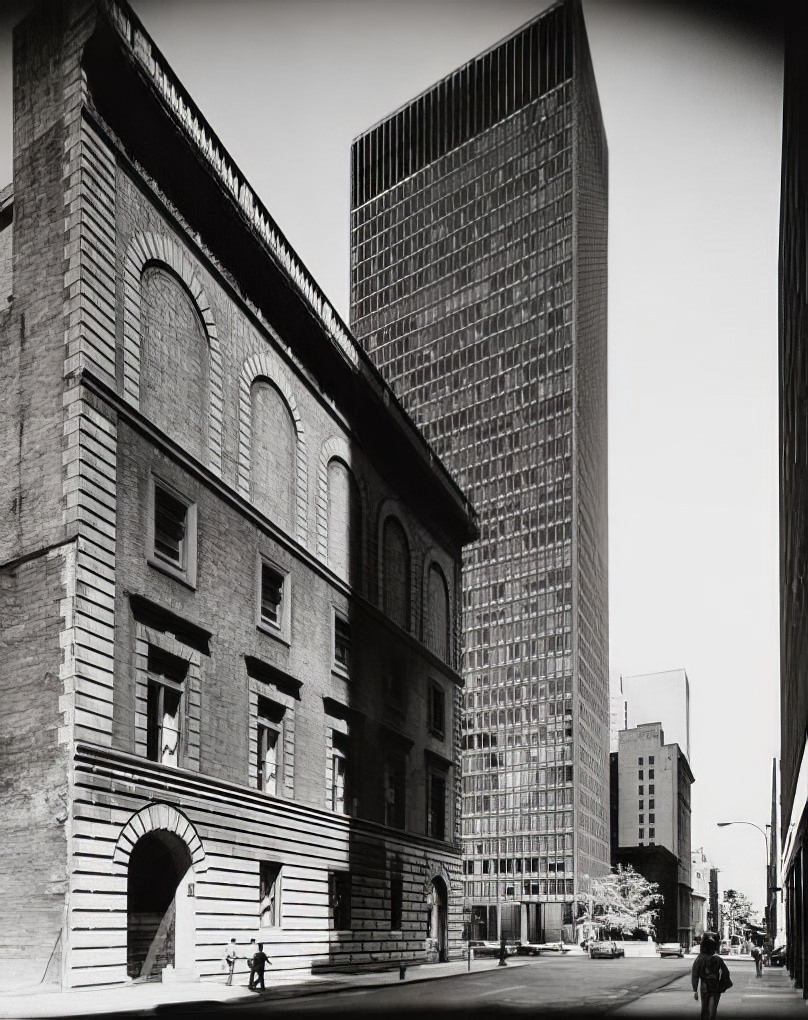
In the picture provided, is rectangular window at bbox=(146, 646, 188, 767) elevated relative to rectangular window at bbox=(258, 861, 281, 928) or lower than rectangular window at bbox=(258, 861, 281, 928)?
elevated

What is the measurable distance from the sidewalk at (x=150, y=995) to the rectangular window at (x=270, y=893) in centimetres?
165

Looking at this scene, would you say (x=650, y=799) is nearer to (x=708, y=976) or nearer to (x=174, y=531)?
(x=174, y=531)

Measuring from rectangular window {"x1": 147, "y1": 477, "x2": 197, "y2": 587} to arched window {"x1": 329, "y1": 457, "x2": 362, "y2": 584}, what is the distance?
8660 mm

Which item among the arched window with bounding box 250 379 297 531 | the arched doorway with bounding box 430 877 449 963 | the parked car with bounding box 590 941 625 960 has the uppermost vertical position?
the arched window with bounding box 250 379 297 531

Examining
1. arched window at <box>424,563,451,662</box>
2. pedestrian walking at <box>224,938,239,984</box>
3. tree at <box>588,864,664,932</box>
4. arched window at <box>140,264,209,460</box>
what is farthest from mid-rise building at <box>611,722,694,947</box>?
arched window at <box>140,264,209,460</box>

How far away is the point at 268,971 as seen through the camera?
1189 inches

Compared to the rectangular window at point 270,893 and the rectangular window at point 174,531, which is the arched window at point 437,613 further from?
the rectangular window at point 174,531

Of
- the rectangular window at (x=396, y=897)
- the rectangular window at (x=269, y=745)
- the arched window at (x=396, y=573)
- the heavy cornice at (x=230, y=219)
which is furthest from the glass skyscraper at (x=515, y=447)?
the rectangular window at (x=269, y=745)

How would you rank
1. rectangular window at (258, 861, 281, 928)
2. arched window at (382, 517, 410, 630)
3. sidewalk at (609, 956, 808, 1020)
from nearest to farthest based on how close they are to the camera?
sidewalk at (609, 956, 808, 1020), rectangular window at (258, 861, 281, 928), arched window at (382, 517, 410, 630)

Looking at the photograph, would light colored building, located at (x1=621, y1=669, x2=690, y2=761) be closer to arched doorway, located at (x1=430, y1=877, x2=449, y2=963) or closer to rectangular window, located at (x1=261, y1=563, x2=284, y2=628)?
arched doorway, located at (x1=430, y1=877, x2=449, y2=963)

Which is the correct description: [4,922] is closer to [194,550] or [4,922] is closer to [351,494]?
[194,550]

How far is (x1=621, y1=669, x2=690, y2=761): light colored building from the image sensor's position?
503 feet

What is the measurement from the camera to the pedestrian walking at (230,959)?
92.5ft

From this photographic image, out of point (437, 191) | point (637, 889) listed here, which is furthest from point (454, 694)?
point (437, 191)
